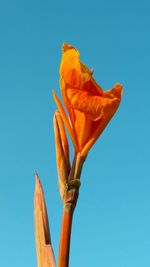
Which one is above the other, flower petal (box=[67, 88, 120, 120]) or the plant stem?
flower petal (box=[67, 88, 120, 120])

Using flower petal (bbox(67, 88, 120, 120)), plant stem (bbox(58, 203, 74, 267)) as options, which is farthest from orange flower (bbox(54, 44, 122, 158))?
plant stem (bbox(58, 203, 74, 267))

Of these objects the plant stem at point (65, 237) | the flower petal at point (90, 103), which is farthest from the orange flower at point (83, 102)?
the plant stem at point (65, 237)

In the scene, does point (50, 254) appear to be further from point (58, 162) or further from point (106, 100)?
point (106, 100)

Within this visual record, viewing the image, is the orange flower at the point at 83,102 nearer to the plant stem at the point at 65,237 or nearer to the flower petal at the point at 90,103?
the flower petal at the point at 90,103

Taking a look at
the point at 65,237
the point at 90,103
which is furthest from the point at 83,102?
the point at 65,237

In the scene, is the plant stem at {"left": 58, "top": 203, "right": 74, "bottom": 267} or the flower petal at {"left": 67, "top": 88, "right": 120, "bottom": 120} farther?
the flower petal at {"left": 67, "top": 88, "right": 120, "bottom": 120}

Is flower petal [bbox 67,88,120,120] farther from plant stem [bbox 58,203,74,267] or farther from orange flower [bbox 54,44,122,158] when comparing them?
plant stem [bbox 58,203,74,267]

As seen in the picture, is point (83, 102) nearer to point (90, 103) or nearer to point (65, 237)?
point (90, 103)
